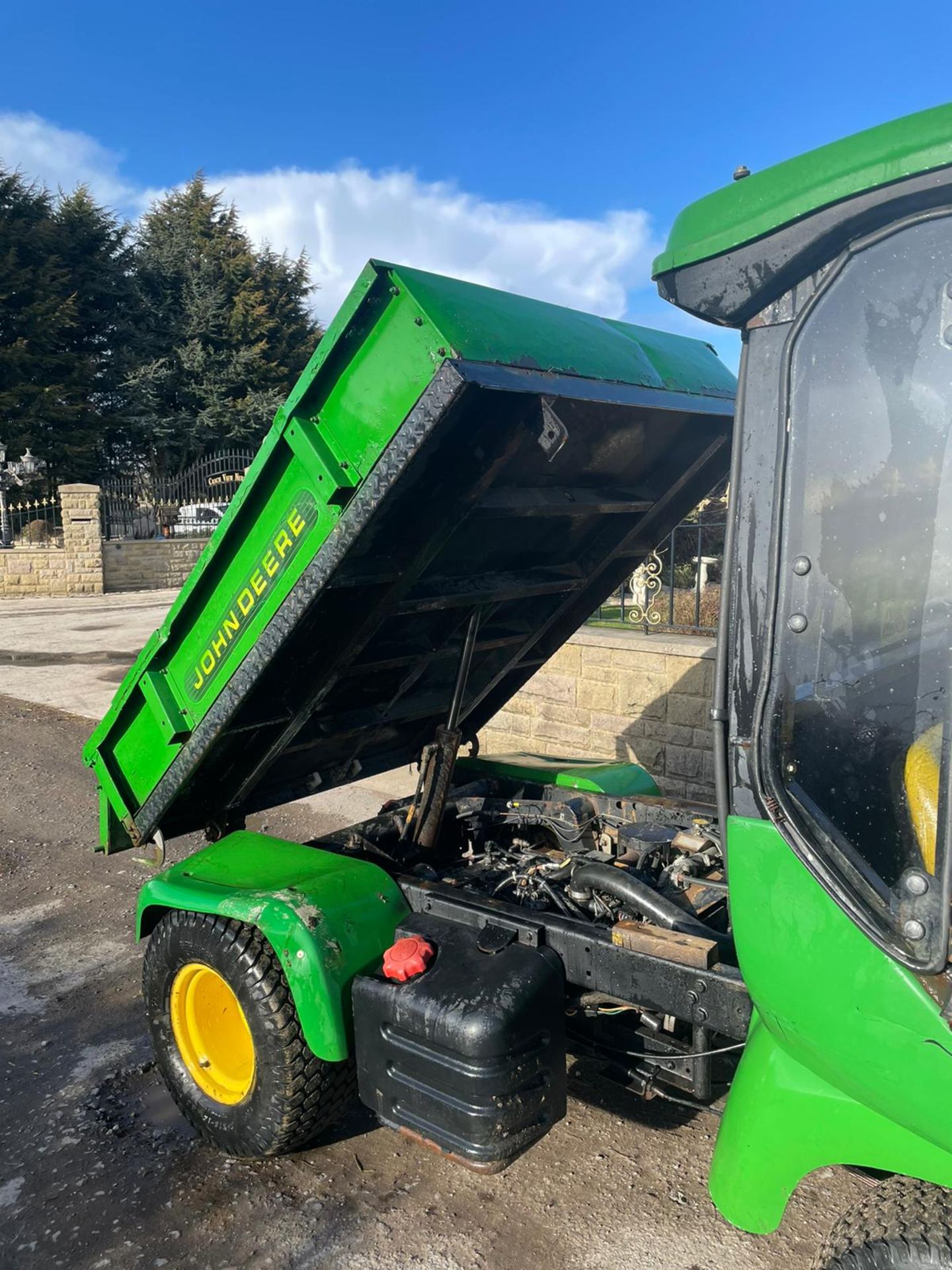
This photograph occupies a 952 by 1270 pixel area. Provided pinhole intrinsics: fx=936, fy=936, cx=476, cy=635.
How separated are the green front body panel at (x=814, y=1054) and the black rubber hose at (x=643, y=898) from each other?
0.66m

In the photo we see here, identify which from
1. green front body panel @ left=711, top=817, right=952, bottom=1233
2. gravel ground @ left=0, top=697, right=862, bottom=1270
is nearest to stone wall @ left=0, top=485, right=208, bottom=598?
gravel ground @ left=0, top=697, right=862, bottom=1270

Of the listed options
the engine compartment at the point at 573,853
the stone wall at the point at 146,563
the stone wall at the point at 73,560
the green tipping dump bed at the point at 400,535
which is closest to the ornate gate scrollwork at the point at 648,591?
the green tipping dump bed at the point at 400,535

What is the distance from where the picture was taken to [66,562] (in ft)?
69.5

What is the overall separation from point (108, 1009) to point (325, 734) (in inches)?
68.0

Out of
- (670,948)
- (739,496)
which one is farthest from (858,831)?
(670,948)

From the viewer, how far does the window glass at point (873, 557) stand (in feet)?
5.40

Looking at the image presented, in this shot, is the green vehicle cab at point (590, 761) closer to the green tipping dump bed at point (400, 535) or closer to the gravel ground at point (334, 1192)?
the green tipping dump bed at point (400, 535)

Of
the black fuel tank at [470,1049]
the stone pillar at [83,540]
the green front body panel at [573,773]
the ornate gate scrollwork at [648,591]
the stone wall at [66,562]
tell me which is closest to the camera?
the black fuel tank at [470,1049]

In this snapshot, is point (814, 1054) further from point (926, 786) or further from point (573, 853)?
point (573, 853)

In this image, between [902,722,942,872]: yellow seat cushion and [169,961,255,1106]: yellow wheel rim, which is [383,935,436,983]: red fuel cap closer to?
[169,961,255,1106]: yellow wheel rim

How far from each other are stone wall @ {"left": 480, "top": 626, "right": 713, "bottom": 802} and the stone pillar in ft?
53.9

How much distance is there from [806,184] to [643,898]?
2.07m

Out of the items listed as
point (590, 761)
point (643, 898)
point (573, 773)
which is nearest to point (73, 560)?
point (590, 761)

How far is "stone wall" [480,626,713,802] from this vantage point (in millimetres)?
6195
